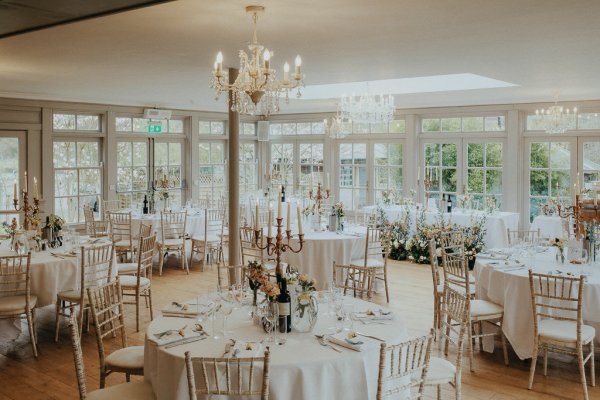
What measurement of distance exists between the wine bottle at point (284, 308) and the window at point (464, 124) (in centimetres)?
929

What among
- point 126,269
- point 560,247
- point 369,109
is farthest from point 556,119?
point 126,269

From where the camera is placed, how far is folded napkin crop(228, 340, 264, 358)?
11.8ft

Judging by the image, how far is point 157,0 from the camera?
10.8ft

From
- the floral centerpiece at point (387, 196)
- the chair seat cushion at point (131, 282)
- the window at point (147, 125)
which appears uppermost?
the window at point (147, 125)

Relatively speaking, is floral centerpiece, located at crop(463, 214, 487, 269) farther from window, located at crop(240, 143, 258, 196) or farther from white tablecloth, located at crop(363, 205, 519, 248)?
window, located at crop(240, 143, 258, 196)

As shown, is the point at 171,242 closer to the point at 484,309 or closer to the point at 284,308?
the point at 484,309

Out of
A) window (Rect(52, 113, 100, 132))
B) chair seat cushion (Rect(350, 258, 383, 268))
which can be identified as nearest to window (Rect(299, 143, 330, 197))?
window (Rect(52, 113, 100, 132))

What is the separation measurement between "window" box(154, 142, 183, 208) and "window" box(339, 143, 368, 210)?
4018 millimetres

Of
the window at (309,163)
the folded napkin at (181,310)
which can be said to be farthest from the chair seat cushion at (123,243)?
the window at (309,163)

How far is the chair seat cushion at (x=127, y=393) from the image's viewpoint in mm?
3785

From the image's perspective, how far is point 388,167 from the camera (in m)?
13.8

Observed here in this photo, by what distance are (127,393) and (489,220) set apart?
830cm

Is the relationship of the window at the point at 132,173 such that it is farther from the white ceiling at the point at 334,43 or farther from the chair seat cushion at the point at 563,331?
the chair seat cushion at the point at 563,331

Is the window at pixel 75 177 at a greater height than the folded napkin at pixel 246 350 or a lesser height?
greater
